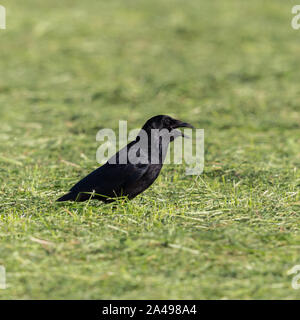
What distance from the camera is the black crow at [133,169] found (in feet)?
19.8

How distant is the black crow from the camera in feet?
19.8

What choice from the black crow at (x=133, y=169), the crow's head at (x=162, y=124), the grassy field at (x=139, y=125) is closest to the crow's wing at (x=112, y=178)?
the black crow at (x=133, y=169)

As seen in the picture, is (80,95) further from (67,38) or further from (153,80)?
(67,38)

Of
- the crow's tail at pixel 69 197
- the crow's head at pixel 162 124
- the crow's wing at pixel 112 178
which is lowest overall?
the crow's tail at pixel 69 197

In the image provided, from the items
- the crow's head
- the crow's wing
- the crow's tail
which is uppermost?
the crow's head

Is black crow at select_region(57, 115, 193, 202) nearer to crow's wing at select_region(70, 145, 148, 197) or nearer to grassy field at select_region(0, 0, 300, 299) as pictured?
crow's wing at select_region(70, 145, 148, 197)

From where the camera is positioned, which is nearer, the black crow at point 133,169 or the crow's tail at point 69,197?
the black crow at point 133,169

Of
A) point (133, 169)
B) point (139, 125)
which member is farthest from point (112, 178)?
point (139, 125)

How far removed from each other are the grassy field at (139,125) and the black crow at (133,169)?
0.53ft

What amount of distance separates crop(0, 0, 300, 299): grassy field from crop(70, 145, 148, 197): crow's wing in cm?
19

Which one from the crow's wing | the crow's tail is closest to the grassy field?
the crow's tail

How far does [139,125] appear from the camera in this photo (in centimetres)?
1004

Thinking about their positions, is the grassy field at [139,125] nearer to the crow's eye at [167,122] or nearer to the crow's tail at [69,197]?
the crow's tail at [69,197]

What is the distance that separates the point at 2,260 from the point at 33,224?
27.2 inches
